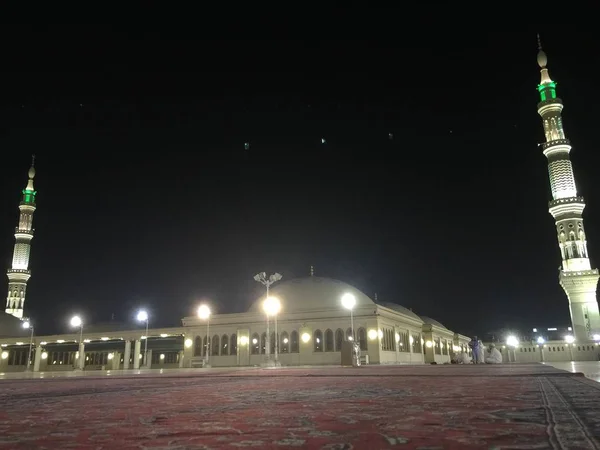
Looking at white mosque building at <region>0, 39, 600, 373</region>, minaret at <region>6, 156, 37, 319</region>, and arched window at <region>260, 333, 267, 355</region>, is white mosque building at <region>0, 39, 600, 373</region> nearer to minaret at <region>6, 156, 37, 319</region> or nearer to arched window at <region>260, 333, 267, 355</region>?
arched window at <region>260, 333, 267, 355</region>

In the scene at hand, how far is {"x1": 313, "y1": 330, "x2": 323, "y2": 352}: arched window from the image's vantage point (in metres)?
40.4

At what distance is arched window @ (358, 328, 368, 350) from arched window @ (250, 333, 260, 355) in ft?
31.2

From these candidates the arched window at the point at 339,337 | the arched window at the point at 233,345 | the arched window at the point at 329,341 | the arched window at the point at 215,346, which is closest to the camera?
the arched window at the point at 339,337

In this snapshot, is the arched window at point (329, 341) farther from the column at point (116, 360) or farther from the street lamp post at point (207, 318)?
the column at point (116, 360)

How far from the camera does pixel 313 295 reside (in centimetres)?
4306

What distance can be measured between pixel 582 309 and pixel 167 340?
42734 mm

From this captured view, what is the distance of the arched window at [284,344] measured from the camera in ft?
→ 136

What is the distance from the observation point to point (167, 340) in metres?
50.9

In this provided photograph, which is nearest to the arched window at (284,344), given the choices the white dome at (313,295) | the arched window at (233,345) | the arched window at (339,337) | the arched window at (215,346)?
the white dome at (313,295)

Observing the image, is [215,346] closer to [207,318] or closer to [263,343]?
[207,318]

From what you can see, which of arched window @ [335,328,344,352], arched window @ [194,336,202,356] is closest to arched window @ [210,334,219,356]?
arched window @ [194,336,202,356]

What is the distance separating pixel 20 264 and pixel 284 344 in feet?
148

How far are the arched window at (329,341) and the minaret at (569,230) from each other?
25.2 meters

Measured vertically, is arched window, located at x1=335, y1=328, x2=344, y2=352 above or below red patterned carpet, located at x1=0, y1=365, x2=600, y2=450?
above
